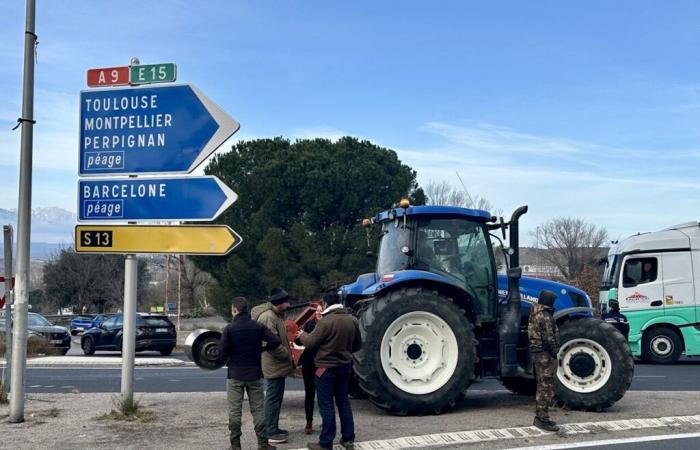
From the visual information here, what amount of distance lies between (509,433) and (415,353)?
1627 millimetres

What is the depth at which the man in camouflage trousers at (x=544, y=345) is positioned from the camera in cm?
899

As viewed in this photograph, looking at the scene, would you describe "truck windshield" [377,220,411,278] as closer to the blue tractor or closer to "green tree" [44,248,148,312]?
the blue tractor

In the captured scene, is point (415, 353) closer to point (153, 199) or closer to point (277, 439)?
point (277, 439)

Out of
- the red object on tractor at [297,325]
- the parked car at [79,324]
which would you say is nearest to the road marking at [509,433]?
the red object on tractor at [297,325]

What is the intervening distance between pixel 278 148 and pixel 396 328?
32949mm

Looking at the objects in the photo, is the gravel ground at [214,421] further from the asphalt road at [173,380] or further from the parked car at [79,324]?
the parked car at [79,324]

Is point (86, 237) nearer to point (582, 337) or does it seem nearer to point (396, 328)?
point (396, 328)

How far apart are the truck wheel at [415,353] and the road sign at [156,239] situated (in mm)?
2040

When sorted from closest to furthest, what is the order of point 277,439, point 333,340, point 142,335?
point 333,340 → point 277,439 → point 142,335

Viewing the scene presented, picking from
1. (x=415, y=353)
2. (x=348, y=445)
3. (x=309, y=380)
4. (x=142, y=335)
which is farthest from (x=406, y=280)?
(x=142, y=335)

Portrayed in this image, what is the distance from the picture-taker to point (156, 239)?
9906mm

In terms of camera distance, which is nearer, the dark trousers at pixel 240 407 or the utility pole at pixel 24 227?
the dark trousers at pixel 240 407

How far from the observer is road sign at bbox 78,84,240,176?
390 inches

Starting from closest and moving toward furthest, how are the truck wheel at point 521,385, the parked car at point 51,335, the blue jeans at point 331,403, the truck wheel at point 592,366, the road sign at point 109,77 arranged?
1. the blue jeans at point 331,403
2. the truck wheel at point 592,366
3. the road sign at point 109,77
4. the truck wheel at point 521,385
5. the parked car at point 51,335
